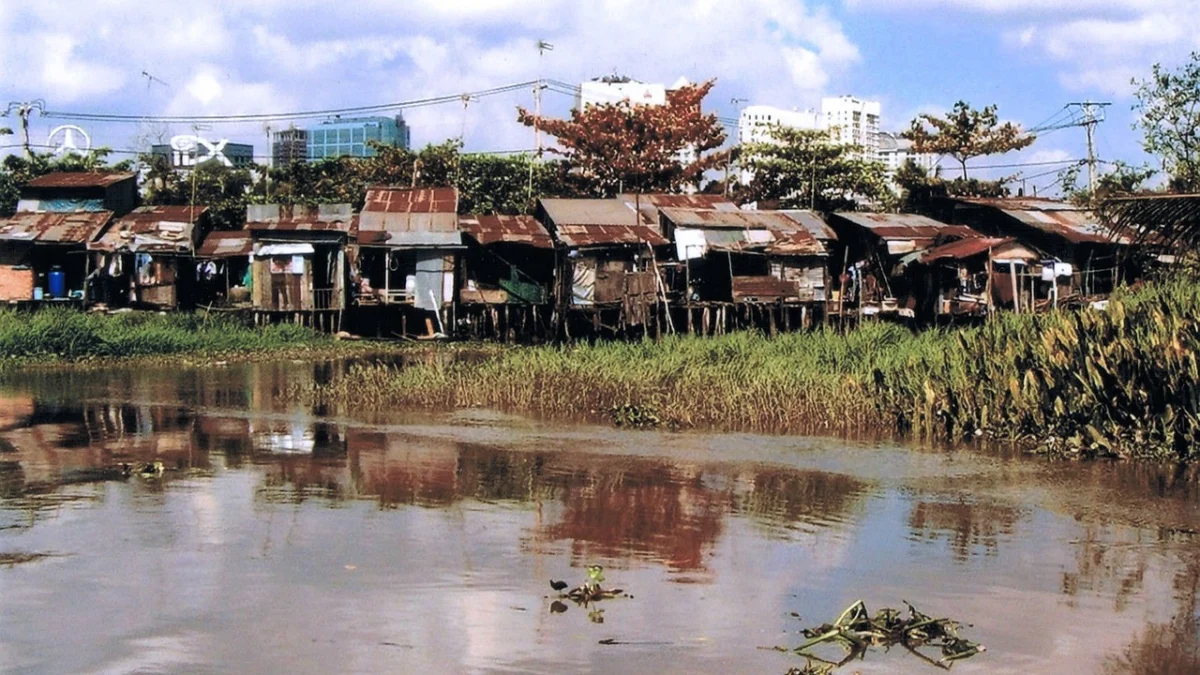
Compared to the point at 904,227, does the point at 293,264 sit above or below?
below

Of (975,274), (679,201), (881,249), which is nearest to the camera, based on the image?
(975,274)

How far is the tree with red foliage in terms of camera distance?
3247 cm

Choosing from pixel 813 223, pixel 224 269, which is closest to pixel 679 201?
pixel 813 223

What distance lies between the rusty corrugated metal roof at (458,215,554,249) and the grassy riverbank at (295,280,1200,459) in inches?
315

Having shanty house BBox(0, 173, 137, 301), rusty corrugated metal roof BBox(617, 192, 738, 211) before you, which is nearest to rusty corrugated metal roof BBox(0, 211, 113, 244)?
shanty house BBox(0, 173, 137, 301)

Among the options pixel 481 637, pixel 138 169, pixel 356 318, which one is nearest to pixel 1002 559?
pixel 481 637

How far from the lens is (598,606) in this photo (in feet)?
26.0

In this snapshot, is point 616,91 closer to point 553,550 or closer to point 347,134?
point 347,134

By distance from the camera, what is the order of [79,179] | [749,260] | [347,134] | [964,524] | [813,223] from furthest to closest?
[347,134], [79,179], [813,223], [749,260], [964,524]

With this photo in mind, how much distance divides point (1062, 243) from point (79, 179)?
23.8 m

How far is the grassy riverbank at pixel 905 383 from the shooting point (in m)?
13.6

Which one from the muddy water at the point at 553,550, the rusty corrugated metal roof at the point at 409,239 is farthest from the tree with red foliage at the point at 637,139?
the muddy water at the point at 553,550

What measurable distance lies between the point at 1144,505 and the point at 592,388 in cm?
804

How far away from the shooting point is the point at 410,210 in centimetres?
2931
